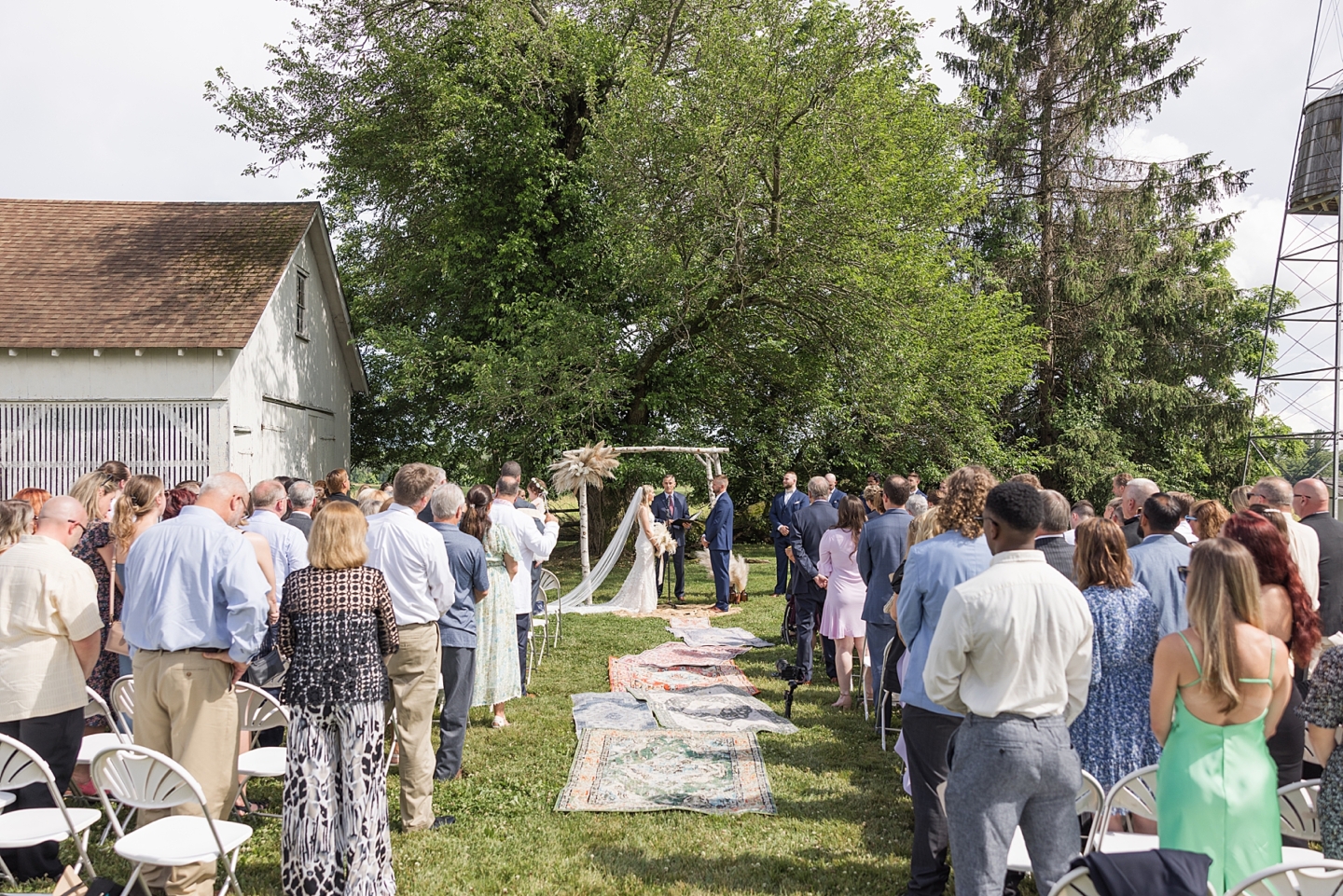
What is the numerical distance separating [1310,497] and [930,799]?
4.38 m

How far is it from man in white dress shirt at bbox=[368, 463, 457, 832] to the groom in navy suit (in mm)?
9117

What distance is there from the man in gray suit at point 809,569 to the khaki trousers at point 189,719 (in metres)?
5.26

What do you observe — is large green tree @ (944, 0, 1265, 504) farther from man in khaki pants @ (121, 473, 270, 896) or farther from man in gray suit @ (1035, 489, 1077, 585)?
man in khaki pants @ (121, 473, 270, 896)

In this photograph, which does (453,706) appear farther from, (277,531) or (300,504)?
(300,504)

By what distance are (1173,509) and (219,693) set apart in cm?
497

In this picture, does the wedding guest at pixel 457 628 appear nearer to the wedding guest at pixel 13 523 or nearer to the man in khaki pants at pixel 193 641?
the man in khaki pants at pixel 193 641

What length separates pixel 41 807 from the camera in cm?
458

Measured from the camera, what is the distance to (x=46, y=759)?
4637 mm

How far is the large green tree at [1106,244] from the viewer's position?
26.8 metres

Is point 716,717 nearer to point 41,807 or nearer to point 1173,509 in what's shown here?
point 1173,509

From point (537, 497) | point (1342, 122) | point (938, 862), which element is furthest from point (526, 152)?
point (1342, 122)

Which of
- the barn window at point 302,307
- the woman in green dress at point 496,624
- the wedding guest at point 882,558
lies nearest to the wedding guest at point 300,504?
the woman in green dress at point 496,624

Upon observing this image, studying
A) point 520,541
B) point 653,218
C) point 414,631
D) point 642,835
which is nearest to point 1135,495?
point 642,835

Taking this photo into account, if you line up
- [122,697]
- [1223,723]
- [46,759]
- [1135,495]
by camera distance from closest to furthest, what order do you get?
[1223,723] < [46,759] < [122,697] < [1135,495]
